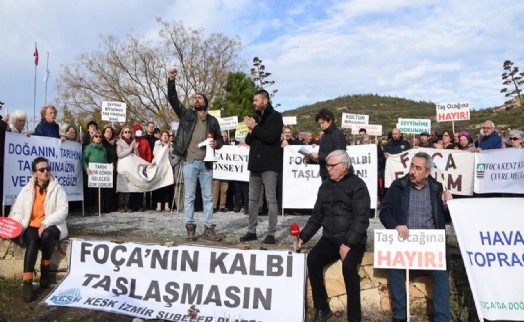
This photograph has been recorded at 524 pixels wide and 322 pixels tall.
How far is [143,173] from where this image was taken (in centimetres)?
985

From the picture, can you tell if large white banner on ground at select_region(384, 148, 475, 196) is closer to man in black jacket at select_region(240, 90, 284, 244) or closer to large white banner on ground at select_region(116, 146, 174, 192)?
man in black jacket at select_region(240, 90, 284, 244)

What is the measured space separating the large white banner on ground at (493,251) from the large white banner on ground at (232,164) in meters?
5.95

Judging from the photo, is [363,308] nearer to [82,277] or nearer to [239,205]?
[82,277]

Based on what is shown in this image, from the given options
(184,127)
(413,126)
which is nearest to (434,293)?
(184,127)

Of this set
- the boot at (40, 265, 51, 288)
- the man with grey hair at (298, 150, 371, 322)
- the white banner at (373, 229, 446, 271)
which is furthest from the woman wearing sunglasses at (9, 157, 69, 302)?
the white banner at (373, 229, 446, 271)

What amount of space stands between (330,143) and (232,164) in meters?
4.37

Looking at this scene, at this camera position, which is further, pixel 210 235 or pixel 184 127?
pixel 184 127

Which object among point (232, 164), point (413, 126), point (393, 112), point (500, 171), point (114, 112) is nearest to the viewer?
point (500, 171)

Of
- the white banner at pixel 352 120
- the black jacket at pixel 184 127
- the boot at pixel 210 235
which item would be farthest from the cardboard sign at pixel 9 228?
the white banner at pixel 352 120

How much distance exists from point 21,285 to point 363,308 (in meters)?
4.20

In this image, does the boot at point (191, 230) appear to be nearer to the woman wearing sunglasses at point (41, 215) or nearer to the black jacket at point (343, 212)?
the woman wearing sunglasses at point (41, 215)

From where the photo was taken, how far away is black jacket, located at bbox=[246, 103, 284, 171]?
19.2ft

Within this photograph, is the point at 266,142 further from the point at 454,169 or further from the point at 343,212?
the point at 454,169

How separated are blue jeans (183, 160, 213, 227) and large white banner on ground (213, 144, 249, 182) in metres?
3.91
